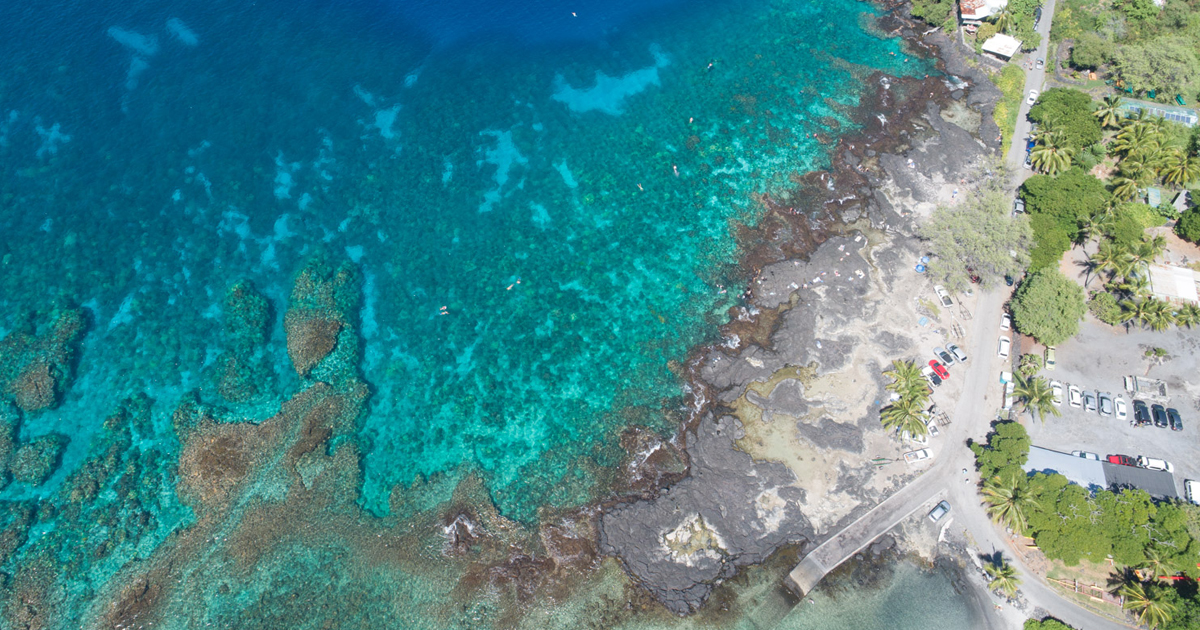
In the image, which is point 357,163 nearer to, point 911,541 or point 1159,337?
point 911,541

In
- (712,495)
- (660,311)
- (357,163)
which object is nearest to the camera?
(712,495)

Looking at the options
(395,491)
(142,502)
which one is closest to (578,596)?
(395,491)

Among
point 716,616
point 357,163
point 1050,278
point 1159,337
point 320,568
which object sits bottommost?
point 716,616

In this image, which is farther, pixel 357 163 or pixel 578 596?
pixel 357 163

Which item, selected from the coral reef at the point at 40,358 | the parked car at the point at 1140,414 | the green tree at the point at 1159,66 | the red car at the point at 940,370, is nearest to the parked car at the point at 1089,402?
the parked car at the point at 1140,414

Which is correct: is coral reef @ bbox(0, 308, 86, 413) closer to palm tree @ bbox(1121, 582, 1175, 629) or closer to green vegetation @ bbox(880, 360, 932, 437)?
green vegetation @ bbox(880, 360, 932, 437)

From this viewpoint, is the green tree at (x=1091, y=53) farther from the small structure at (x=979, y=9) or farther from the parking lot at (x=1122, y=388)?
the parking lot at (x=1122, y=388)
